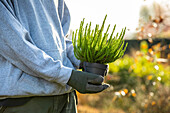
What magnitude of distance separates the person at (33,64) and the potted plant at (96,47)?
0.27 ft

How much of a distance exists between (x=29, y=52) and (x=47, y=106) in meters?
0.40

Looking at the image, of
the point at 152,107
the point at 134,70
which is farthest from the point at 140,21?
the point at 134,70

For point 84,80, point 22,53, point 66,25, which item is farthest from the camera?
point 66,25

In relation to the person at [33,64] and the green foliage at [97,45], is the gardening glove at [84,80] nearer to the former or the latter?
the person at [33,64]

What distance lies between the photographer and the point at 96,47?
1297mm

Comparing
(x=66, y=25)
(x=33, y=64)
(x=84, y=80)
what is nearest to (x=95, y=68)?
(x=84, y=80)

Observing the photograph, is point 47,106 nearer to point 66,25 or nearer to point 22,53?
point 22,53

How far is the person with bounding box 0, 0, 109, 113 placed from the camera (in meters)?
1.12

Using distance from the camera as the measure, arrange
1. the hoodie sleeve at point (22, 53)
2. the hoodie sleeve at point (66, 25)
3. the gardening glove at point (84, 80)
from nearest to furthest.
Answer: the hoodie sleeve at point (22, 53)
the gardening glove at point (84, 80)
the hoodie sleeve at point (66, 25)

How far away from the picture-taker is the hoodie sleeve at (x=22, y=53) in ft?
3.64

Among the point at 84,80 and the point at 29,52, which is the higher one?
the point at 29,52

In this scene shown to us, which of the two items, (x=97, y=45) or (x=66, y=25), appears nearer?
(x=97, y=45)

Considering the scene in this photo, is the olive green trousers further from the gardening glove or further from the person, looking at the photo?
the gardening glove

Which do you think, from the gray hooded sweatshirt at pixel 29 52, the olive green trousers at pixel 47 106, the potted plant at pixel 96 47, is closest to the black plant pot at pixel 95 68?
the potted plant at pixel 96 47
